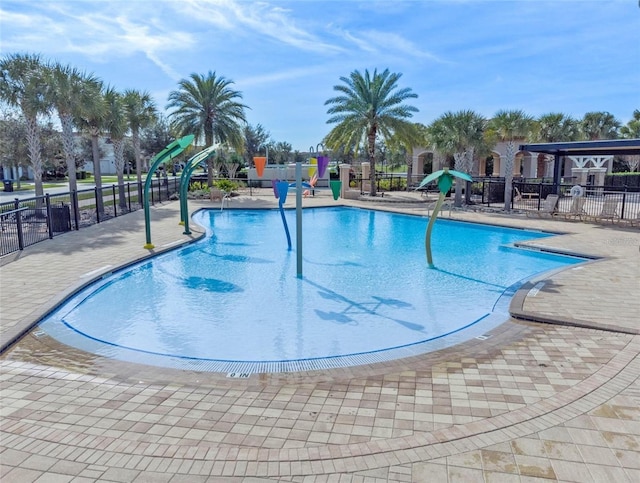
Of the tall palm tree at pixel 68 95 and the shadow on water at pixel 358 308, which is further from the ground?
the tall palm tree at pixel 68 95

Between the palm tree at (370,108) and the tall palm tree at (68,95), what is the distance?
1391cm

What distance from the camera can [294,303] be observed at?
8.95 m

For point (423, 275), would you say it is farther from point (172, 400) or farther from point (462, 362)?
point (172, 400)

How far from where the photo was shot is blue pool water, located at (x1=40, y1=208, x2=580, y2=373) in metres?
6.59

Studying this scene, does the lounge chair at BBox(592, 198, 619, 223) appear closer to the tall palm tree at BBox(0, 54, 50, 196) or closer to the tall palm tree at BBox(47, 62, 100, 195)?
the tall palm tree at BBox(47, 62, 100, 195)

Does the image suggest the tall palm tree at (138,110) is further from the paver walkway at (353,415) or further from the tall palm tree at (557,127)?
the tall palm tree at (557,127)

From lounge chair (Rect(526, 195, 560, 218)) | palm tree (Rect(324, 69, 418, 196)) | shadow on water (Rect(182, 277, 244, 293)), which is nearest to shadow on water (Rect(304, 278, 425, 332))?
shadow on water (Rect(182, 277, 244, 293))

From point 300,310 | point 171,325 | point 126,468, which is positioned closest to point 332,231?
point 300,310

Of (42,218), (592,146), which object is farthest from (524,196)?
(42,218)

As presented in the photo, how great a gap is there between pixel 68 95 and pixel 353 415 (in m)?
16.4

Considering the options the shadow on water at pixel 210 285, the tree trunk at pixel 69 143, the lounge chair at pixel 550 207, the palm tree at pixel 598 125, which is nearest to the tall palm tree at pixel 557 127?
the palm tree at pixel 598 125

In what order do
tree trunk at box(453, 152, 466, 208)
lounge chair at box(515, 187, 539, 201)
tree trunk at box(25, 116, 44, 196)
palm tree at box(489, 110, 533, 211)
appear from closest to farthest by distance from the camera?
tree trunk at box(25, 116, 44, 196)
tree trunk at box(453, 152, 466, 208)
lounge chair at box(515, 187, 539, 201)
palm tree at box(489, 110, 533, 211)

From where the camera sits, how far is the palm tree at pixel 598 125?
3609cm

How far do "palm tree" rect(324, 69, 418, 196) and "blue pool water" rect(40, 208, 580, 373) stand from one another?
12.5 m
